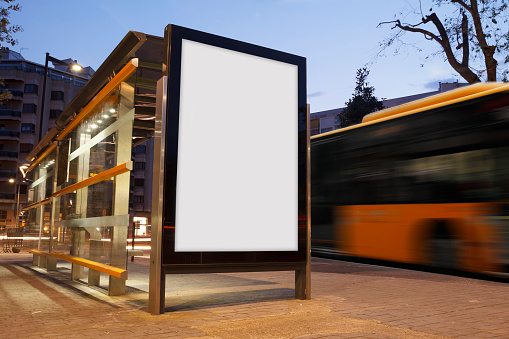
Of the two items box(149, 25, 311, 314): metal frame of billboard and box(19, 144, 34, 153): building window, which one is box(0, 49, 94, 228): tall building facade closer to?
box(19, 144, 34, 153): building window

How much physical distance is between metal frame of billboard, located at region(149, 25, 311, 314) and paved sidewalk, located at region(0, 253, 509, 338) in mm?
494

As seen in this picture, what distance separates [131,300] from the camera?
7207mm

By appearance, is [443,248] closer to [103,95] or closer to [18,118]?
[103,95]

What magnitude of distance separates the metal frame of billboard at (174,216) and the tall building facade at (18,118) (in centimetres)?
6971

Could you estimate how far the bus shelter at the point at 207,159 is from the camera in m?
6.34

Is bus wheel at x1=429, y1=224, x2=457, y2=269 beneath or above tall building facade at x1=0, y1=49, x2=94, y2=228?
beneath

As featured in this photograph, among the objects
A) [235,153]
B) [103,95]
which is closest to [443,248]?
[235,153]

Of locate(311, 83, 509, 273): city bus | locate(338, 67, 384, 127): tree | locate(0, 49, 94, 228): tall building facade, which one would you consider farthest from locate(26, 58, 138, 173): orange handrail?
locate(0, 49, 94, 228): tall building facade

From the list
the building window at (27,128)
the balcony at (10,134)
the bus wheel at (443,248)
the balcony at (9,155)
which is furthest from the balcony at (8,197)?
the bus wheel at (443,248)

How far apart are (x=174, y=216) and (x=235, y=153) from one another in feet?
4.24

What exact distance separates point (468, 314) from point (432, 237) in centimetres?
374

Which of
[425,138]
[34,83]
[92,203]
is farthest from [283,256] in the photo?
[34,83]

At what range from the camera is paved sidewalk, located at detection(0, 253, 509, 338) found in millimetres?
5086

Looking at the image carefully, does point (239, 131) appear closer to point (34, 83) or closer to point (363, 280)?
point (363, 280)
